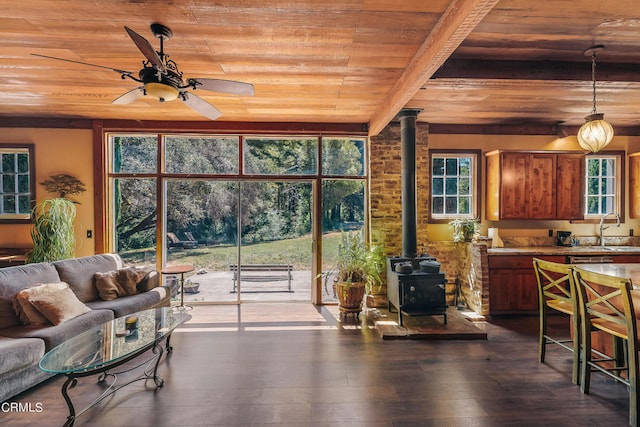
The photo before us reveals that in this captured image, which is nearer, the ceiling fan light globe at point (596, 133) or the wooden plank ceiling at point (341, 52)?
the wooden plank ceiling at point (341, 52)

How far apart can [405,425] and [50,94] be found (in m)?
4.96

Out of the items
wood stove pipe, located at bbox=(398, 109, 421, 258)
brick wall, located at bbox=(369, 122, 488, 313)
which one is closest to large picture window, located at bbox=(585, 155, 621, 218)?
brick wall, located at bbox=(369, 122, 488, 313)

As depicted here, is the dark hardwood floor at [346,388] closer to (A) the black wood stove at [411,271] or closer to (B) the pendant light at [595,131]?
(A) the black wood stove at [411,271]

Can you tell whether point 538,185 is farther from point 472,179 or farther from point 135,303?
point 135,303

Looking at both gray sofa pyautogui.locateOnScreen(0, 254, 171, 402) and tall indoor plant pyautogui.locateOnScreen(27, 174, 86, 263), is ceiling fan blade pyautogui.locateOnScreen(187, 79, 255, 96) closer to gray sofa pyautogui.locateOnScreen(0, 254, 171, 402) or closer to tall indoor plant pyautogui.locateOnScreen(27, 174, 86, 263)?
gray sofa pyautogui.locateOnScreen(0, 254, 171, 402)

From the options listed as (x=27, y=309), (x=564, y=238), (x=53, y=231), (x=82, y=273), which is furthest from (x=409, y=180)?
(x=53, y=231)

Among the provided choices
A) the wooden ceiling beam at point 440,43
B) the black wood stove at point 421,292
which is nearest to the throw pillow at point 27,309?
the black wood stove at point 421,292

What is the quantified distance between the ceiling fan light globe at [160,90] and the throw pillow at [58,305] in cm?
213

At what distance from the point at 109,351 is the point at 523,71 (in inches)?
163

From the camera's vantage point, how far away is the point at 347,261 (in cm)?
450

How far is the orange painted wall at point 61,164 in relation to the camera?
4723 mm

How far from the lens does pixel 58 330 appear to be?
2.79m

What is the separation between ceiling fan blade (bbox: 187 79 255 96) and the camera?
250 centimetres

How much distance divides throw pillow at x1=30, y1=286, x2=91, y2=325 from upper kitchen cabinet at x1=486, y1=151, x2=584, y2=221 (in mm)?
5325
